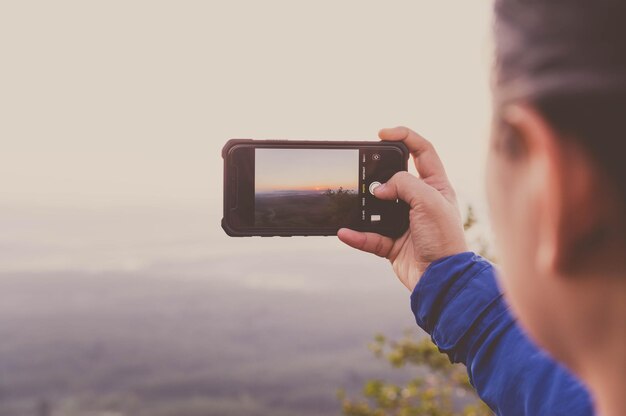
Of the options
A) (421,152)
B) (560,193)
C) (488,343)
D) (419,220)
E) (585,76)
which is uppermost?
(585,76)

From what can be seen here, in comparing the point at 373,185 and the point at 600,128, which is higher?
the point at 600,128

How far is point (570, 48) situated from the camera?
0.61 m

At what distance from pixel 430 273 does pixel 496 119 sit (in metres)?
0.98

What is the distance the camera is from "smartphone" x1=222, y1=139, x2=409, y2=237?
2.05 meters

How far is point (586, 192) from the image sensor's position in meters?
0.60

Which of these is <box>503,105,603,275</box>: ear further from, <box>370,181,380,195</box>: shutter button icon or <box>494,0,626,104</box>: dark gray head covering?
<box>370,181,380,195</box>: shutter button icon

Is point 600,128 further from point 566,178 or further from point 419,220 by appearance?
point 419,220

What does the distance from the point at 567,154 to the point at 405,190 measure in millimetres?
1379

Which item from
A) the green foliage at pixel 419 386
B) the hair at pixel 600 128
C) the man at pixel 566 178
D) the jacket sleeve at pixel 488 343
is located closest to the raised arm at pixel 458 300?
the jacket sleeve at pixel 488 343

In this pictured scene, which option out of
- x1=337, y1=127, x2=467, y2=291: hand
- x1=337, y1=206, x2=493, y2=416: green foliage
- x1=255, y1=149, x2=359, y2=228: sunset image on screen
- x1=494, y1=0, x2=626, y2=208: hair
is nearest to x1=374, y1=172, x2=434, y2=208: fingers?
x1=337, y1=127, x2=467, y2=291: hand

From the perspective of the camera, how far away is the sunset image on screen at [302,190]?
206cm

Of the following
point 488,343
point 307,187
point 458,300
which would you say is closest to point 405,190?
point 307,187

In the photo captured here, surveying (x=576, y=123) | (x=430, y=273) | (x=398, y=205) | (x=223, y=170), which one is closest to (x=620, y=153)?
(x=576, y=123)

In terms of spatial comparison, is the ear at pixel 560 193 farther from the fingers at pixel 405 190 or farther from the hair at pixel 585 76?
the fingers at pixel 405 190
